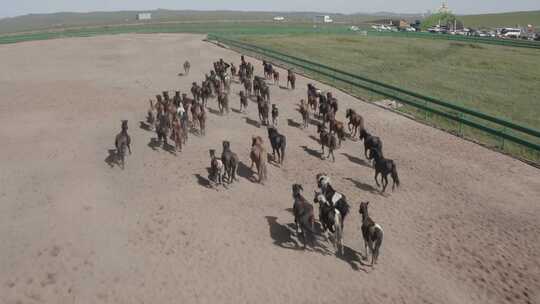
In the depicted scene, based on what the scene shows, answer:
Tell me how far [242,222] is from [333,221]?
2.89 meters

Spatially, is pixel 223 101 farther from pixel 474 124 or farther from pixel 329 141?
pixel 474 124

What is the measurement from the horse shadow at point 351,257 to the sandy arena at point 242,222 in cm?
4

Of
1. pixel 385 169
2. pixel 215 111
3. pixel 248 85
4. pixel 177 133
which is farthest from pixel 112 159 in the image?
pixel 248 85

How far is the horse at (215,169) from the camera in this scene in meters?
13.9

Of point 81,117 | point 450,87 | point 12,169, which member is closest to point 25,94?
point 81,117

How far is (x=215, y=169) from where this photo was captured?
14.0m

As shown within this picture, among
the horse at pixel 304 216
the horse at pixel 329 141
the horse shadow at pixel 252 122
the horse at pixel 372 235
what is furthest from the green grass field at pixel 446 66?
the horse at pixel 304 216

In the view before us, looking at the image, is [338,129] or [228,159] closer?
[228,159]

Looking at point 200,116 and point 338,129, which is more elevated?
point 200,116

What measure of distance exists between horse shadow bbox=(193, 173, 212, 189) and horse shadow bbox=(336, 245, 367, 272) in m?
5.30

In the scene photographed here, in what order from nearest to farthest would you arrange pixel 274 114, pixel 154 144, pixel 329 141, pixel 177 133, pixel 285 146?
1. pixel 329 141
2. pixel 177 133
3. pixel 285 146
4. pixel 154 144
5. pixel 274 114

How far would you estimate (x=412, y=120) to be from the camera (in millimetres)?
22734

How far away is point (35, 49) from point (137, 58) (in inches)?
646

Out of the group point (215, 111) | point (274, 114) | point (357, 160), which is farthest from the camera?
point (215, 111)
